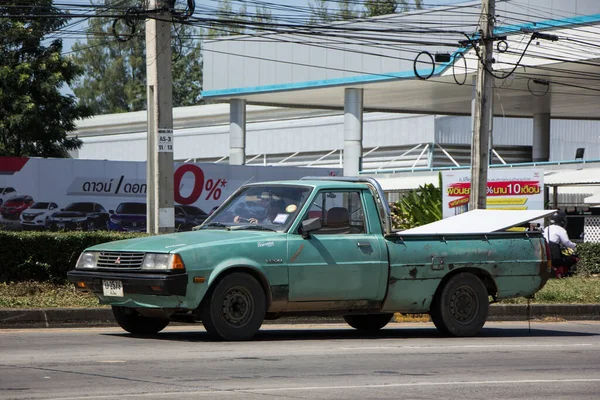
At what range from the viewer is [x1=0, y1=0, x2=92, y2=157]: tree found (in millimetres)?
38469

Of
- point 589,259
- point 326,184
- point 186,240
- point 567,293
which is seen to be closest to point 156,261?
point 186,240

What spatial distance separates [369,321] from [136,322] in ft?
10.3

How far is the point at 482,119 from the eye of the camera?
22.1 metres

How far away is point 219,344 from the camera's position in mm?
10695

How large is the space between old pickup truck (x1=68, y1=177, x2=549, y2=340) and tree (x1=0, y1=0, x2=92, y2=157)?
2805 centimetres

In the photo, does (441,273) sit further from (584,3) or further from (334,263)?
(584,3)

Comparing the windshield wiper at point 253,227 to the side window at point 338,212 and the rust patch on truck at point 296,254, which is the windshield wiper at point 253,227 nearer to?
the rust patch on truck at point 296,254

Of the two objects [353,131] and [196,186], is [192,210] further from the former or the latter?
[353,131]

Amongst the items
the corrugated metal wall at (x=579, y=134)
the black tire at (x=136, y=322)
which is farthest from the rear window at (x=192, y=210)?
the corrugated metal wall at (x=579, y=134)

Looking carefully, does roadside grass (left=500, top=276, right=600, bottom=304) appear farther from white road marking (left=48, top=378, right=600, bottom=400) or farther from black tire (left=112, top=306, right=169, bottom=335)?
white road marking (left=48, top=378, right=600, bottom=400)

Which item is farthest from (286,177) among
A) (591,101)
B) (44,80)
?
(591,101)

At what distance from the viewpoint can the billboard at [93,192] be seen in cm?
3102

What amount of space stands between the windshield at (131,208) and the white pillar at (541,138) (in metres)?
22.0

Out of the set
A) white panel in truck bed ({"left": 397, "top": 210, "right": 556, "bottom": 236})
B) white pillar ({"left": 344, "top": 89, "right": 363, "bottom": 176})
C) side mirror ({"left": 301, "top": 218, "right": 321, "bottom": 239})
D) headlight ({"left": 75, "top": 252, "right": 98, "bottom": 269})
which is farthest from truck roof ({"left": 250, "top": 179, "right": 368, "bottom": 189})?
white pillar ({"left": 344, "top": 89, "right": 363, "bottom": 176})
